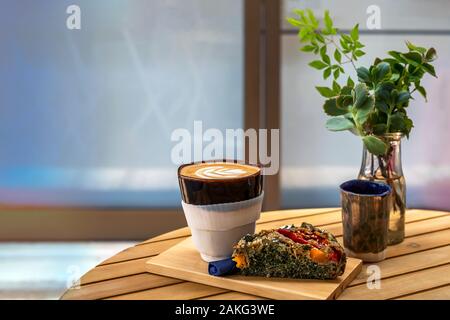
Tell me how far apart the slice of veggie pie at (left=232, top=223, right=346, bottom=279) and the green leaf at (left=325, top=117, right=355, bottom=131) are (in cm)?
22

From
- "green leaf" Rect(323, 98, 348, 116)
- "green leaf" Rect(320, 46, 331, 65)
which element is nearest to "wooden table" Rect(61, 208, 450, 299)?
"green leaf" Rect(323, 98, 348, 116)

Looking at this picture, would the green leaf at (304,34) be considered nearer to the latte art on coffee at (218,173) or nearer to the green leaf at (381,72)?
the green leaf at (381,72)

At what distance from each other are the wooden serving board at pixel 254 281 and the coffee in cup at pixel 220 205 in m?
0.05

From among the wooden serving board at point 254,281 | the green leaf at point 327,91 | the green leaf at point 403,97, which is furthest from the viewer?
the green leaf at point 327,91

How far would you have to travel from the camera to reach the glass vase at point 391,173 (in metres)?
1.19

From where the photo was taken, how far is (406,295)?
974 mm

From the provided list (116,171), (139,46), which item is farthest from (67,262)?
(139,46)

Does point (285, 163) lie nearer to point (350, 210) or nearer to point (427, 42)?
point (427, 42)

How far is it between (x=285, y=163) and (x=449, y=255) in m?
1.70

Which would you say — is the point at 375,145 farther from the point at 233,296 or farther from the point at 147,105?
the point at 147,105

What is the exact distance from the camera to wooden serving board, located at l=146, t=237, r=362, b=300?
3.09 ft

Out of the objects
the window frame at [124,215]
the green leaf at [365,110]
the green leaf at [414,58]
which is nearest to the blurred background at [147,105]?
the window frame at [124,215]

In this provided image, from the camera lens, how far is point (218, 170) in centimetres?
109

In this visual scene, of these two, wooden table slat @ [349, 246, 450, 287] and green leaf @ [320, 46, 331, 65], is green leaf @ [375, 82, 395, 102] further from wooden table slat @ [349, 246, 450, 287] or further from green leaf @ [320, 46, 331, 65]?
wooden table slat @ [349, 246, 450, 287]
